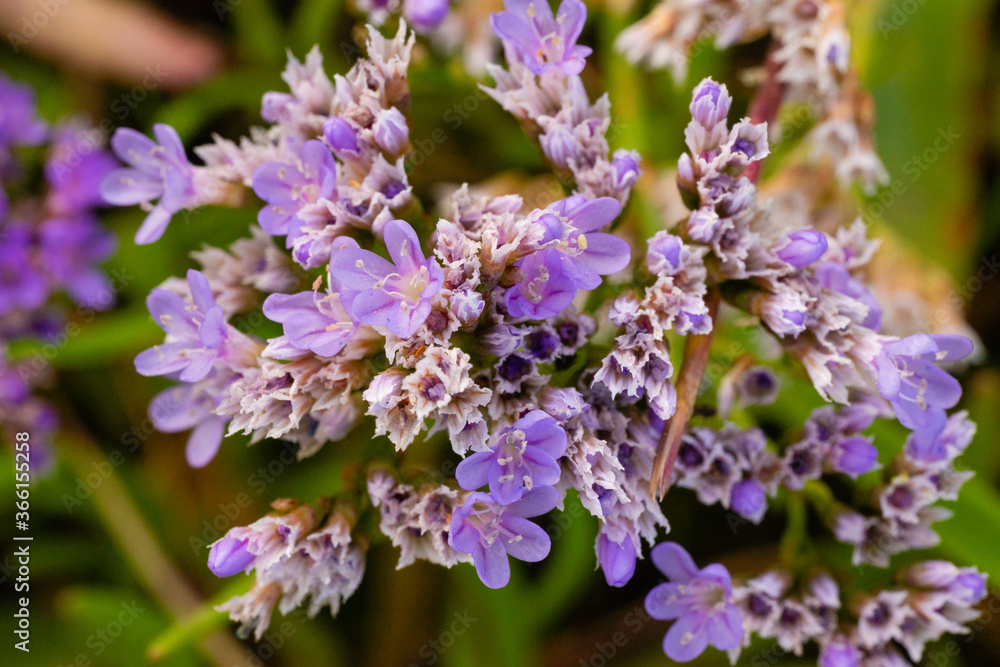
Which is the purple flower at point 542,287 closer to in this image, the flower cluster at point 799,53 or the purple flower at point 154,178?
the purple flower at point 154,178

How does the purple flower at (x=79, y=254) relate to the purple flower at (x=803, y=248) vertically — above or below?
above

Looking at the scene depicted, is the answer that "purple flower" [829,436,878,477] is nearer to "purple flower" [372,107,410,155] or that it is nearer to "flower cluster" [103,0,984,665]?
"flower cluster" [103,0,984,665]

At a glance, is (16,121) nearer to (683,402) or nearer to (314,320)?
(314,320)

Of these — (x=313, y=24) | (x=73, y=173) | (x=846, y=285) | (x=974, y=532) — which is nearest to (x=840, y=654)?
(x=974, y=532)

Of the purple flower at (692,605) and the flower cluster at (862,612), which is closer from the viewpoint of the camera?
the purple flower at (692,605)

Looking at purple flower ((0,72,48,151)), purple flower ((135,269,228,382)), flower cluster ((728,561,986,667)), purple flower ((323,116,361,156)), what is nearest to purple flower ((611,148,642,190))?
purple flower ((323,116,361,156))

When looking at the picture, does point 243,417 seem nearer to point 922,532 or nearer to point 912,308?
point 922,532

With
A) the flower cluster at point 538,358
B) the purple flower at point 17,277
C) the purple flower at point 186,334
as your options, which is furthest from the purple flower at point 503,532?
the purple flower at point 17,277

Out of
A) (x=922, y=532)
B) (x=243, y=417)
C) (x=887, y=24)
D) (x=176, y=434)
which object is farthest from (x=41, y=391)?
(x=887, y=24)

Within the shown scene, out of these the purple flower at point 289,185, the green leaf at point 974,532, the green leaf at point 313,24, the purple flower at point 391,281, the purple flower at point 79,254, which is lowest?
the green leaf at point 974,532
